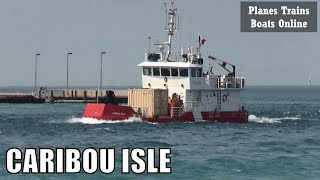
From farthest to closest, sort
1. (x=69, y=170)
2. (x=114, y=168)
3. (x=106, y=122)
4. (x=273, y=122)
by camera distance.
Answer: (x=273, y=122) → (x=106, y=122) → (x=114, y=168) → (x=69, y=170)

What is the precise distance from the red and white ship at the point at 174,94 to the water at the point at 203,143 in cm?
124

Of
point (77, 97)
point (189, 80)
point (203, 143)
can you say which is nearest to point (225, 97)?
point (189, 80)

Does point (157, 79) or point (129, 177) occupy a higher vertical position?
point (157, 79)

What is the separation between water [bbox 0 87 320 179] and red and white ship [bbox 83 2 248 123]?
1235 mm

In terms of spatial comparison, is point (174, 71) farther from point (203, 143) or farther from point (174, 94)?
point (203, 143)

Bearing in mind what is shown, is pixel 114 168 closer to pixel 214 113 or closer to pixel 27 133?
pixel 27 133

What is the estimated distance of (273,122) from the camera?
82.2 metres

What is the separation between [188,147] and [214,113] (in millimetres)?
21916

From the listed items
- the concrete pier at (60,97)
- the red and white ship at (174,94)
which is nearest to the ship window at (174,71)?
the red and white ship at (174,94)

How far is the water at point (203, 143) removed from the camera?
1604 inches

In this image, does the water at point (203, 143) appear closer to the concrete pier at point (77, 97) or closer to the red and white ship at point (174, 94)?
the red and white ship at point (174, 94)

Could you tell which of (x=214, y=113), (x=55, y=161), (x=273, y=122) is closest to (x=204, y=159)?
(x=55, y=161)

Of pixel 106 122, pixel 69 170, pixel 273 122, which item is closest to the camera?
pixel 69 170

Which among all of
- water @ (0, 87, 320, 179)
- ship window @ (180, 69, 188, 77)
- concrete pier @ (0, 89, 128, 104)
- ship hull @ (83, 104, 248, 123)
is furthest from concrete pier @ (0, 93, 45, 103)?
ship window @ (180, 69, 188, 77)
